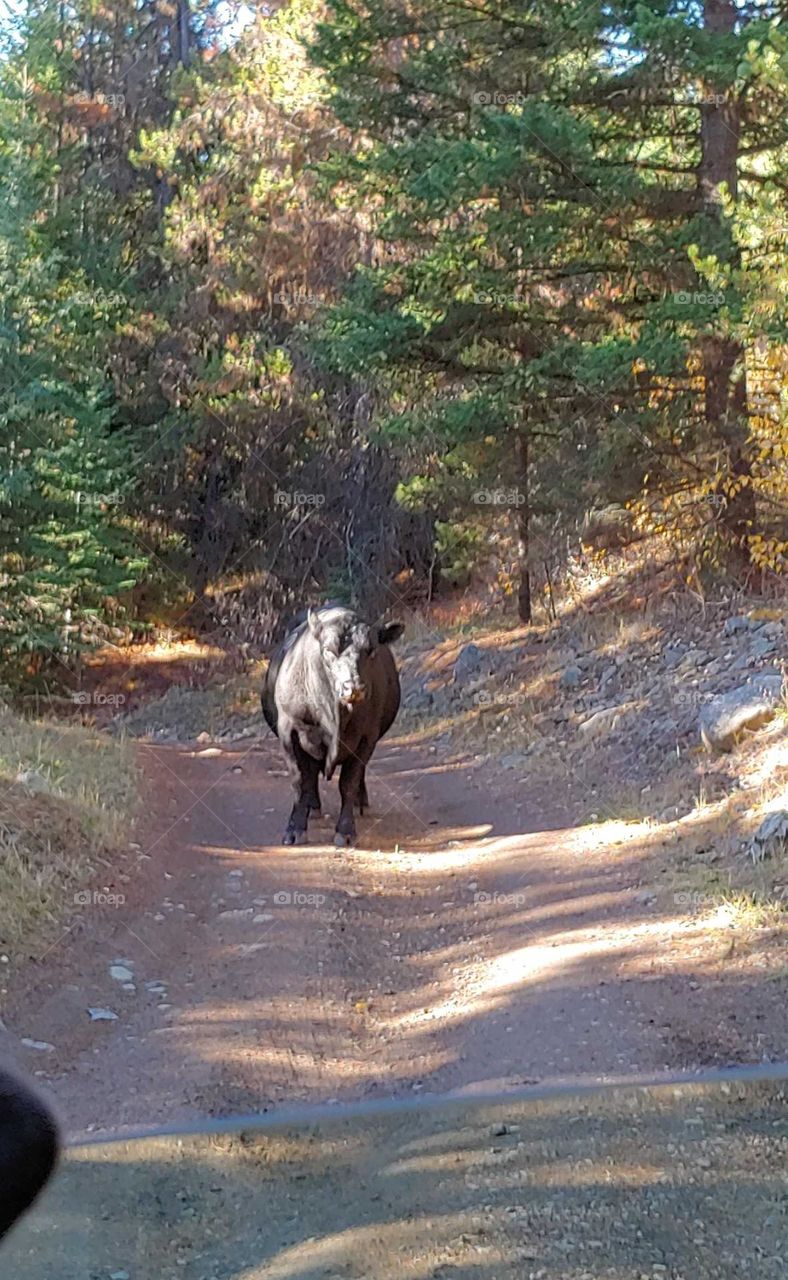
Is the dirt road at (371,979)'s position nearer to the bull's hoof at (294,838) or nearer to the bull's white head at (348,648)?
the bull's hoof at (294,838)

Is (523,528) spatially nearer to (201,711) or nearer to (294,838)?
(201,711)

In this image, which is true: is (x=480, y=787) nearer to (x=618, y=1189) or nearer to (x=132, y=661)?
(x=618, y=1189)

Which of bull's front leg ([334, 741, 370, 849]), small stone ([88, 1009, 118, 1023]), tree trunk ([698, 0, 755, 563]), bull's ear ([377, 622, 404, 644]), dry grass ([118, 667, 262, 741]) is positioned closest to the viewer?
small stone ([88, 1009, 118, 1023])

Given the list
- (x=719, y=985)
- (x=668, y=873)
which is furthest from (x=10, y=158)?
(x=719, y=985)

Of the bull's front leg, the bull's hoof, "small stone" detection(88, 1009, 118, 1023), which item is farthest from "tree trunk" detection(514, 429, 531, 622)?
"small stone" detection(88, 1009, 118, 1023)

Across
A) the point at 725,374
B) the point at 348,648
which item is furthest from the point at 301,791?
the point at 725,374

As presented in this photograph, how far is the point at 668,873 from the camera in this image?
963 cm

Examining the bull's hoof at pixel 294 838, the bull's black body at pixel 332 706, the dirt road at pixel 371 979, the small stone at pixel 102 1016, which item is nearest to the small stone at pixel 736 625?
the dirt road at pixel 371 979

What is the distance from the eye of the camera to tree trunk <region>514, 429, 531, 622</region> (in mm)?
19375

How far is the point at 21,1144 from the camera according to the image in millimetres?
1952

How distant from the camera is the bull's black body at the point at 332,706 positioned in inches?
472

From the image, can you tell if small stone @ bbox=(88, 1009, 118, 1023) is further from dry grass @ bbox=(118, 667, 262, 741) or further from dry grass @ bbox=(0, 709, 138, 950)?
dry grass @ bbox=(118, 667, 262, 741)

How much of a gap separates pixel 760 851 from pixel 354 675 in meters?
3.94

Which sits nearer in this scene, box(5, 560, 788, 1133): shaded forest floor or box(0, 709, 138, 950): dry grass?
box(5, 560, 788, 1133): shaded forest floor
